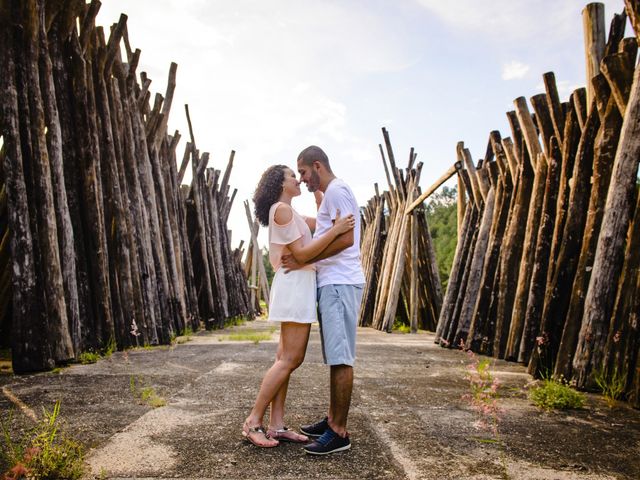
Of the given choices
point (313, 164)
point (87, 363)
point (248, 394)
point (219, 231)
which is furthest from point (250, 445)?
point (219, 231)

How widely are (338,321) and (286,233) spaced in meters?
0.51

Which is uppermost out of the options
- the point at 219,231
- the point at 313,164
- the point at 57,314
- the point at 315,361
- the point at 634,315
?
the point at 219,231

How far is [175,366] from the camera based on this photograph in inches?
190

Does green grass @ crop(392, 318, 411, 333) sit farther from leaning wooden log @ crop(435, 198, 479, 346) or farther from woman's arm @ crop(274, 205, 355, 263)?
woman's arm @ crop(274, 205, 355, 263)

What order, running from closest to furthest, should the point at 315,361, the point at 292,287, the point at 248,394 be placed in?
1. the point at 292,287
2. the point at 248,394
3. the point at 315,361

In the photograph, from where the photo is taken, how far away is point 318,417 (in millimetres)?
3074

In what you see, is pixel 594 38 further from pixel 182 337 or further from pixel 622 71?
pixel 182 337

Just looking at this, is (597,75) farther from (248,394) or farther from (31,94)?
(31,94)

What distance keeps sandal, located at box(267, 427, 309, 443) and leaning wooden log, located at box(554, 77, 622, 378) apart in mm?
2139

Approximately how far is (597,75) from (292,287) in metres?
2.99

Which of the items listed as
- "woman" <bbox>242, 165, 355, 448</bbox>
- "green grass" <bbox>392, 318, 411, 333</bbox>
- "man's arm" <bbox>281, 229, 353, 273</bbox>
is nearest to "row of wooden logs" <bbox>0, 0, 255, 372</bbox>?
"woman" <bbox>242, 165, 355, 448</bbox>

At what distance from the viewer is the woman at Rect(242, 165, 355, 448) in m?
2.57

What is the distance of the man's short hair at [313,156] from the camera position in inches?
112

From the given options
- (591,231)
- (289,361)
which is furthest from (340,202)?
(591,231)
